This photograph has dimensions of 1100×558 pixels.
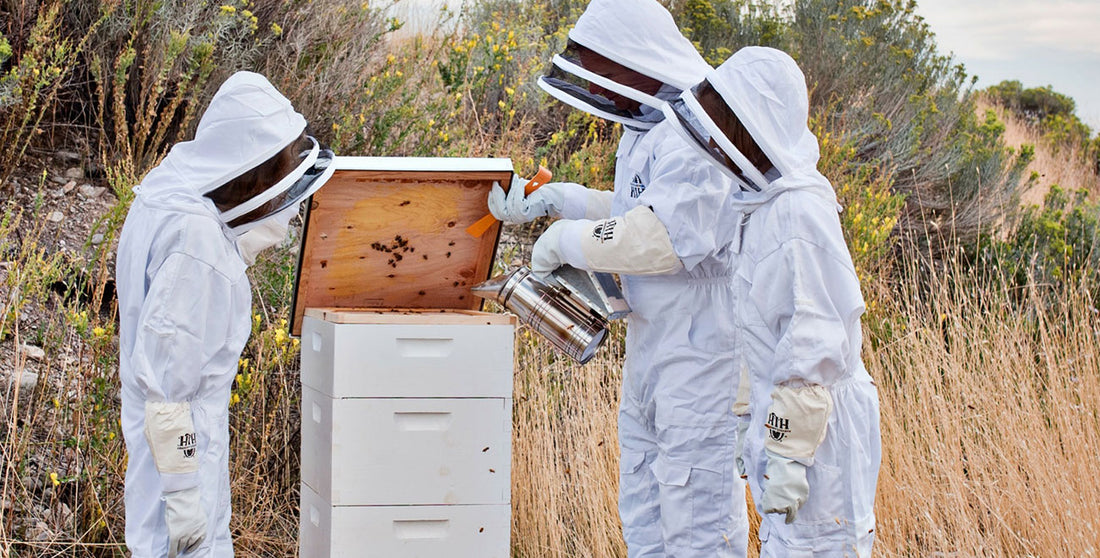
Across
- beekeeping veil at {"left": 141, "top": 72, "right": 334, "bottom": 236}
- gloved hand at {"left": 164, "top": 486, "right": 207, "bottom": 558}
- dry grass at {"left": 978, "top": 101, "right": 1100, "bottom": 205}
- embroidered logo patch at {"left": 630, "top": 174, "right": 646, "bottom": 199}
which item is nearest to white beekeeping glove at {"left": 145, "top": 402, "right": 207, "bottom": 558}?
gloved hand at {"left": 164, "top": 486, "right": 207, "bottom": 558}

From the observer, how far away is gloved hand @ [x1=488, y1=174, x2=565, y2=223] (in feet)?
10.9

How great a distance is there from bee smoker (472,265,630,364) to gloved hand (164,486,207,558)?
122 cm

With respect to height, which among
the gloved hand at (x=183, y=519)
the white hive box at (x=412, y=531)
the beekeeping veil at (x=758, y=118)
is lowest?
the white hive box at (x=412, y=531)

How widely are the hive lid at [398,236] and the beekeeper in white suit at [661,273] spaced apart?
191 mm

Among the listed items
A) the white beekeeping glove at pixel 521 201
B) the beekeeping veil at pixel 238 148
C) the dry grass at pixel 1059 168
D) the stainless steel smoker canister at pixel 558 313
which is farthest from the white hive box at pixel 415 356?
the dry grass at pixel 1059 168

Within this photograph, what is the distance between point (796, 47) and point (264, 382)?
22.6 ft

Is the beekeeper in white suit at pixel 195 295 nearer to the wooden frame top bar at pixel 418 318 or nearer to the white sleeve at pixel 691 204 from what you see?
the wooden frame top bar at pixel 418 318

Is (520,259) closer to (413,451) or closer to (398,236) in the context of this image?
(398,236)

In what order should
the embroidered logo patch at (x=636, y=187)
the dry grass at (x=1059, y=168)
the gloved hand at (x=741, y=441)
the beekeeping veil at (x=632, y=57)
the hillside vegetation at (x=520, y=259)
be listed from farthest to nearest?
the dry grass at (x=1059, y=168) → the hillside vegetation at (x=520, y=259) → the embroidered logo patch at (x=636, y=187) → the beekeeping veil at (x=632, y=57) → the gloved hand at (x=741, y=441)

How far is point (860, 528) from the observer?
8.33 ft

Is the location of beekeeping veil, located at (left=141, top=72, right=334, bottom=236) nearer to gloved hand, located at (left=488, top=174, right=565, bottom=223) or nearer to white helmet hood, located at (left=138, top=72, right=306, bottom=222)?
white helmet hood, located at (left=138, top=72, right=306, bottom=222)

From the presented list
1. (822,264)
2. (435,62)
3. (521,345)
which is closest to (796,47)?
(435,62)

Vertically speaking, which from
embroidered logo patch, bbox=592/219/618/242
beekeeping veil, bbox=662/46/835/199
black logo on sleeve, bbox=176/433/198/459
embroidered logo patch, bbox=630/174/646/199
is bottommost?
black logo on sleeve, bbox=176/433/198/459

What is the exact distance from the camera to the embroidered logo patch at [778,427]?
244cm
